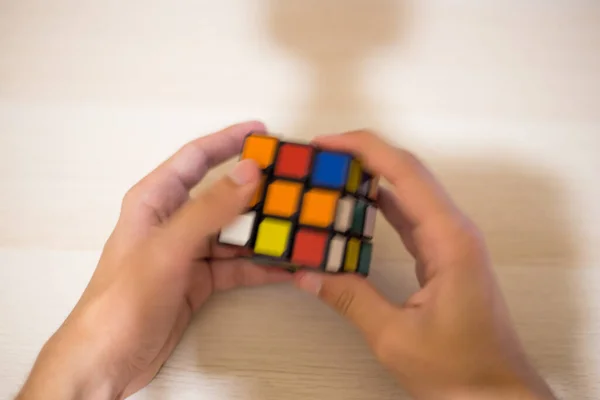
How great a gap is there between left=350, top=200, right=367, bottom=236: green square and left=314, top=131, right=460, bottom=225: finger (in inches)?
Answer: 1.9

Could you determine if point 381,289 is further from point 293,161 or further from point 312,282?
point 293,161

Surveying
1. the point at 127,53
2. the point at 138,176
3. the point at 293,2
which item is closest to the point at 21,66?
the point at 127,53

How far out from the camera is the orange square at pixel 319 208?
607 millimetres

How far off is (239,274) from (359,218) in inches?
7.5

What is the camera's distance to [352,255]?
622 mm

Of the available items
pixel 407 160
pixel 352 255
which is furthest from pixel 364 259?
pixel 407 160

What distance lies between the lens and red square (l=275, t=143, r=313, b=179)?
0.63 meters

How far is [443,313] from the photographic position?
57 centimetres

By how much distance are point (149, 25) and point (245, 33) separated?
0.17m

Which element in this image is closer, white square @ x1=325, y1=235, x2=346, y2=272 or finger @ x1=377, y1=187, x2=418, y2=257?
white square @ x1=325, y1=235, x2=346, y2=272

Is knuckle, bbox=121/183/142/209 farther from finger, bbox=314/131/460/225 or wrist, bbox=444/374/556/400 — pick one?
wrist, bbox=444/374/556/400

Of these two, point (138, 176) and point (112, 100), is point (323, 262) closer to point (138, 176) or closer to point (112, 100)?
point (138, 176)

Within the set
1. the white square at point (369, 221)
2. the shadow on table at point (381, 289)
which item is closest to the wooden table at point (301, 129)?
the shadow on table at point (381, 289)

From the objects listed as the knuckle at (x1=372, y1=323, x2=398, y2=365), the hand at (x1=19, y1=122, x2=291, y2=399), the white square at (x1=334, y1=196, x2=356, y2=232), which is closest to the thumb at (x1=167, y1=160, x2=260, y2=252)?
the hand at (x1=19, y1=122, x2=291, y2=399)
